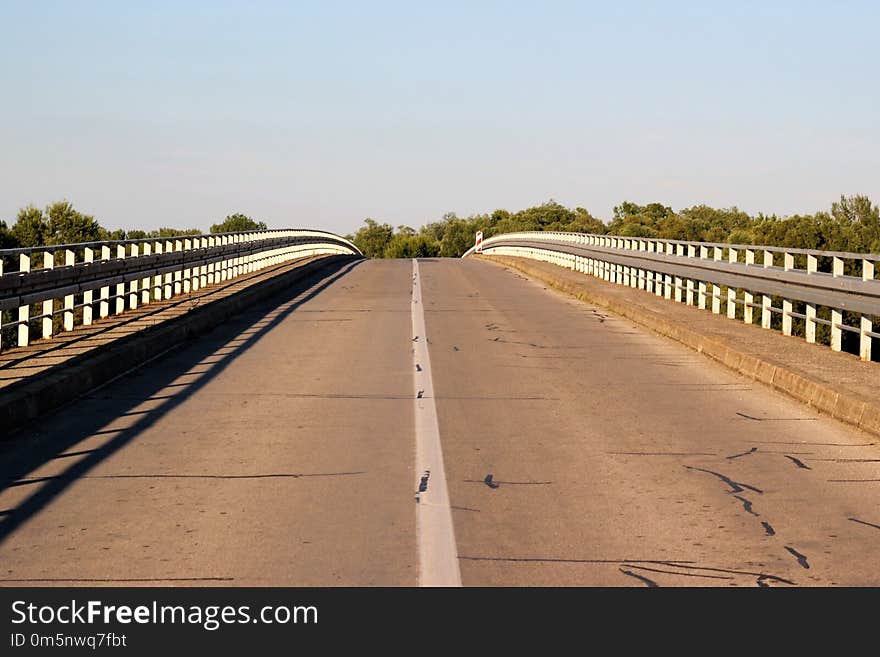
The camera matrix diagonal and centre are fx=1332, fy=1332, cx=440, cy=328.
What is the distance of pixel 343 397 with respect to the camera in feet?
45.5

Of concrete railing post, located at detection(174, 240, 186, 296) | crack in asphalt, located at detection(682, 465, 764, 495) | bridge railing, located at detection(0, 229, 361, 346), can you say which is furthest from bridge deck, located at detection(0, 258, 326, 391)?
crack in asphalt, located at detection(682, 465, 764, 495)

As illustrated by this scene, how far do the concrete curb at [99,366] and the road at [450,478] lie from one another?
0.23 meters

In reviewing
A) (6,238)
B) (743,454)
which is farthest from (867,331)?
(6,238)

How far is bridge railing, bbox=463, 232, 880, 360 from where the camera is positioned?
15.9m

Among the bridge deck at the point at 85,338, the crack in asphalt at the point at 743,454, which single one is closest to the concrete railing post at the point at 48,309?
the bridge deck at the point at 85,338

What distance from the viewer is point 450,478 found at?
9625 millimetres

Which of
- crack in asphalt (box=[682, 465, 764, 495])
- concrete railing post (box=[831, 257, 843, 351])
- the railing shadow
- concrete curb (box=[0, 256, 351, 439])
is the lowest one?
crack in asphalt (box=[682, 465, 764, 495])

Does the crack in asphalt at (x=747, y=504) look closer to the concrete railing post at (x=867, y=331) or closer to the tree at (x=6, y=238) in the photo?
the concrete railing post at (x=867, y=331)

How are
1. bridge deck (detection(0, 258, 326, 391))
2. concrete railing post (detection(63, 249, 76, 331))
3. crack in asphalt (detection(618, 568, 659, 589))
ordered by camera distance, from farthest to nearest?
concrete railing post (detection(63, 249, 76, 331)) < bridge deck (detection(0, 258, 326, 391)) < crack in asphalt (detection(618, 568, 659, 589))

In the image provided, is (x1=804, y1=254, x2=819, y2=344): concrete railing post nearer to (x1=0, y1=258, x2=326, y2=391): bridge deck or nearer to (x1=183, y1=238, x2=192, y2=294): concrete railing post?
(x1=0, y1=258, x2=326, y2=391): bridge deck

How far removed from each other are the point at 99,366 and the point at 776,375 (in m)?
7.47

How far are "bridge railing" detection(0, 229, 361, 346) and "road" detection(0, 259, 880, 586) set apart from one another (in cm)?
143

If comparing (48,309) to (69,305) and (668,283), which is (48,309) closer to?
(69,305)
